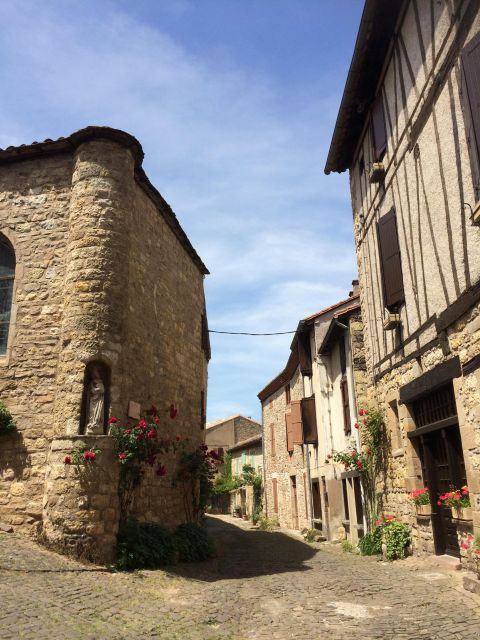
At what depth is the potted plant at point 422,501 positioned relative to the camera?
7012 millimetres

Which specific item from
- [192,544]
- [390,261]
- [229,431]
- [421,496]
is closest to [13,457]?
[192,544]

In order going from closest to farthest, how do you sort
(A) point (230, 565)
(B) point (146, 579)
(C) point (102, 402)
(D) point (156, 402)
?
(B) point (146, 579) < (C) point (102, 402) < (A) point (230, 565) < (D) point (156, 402)

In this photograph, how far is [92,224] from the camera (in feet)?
25.4

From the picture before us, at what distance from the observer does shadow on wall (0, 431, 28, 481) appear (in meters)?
7.16

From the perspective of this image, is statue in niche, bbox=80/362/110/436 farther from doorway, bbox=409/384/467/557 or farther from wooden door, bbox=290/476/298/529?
wooden door, bbox=290/476/298/529

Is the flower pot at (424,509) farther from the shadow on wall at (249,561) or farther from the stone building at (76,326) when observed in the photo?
the stone building at (76,326)

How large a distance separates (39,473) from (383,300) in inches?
221

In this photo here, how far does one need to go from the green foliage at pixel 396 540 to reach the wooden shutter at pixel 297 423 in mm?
6448

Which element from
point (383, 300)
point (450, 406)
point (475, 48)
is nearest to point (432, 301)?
point (450, 406)

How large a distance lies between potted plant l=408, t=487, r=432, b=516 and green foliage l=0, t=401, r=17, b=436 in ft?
18.1

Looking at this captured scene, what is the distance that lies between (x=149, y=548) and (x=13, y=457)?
7.23 ft

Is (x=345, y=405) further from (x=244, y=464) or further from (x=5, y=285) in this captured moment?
(x=244, y=464)

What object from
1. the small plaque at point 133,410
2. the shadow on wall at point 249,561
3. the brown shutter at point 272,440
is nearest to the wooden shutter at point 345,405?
the shadow on wall at point 249,561

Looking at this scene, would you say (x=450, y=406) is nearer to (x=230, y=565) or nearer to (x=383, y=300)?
(x=383, y=300)
